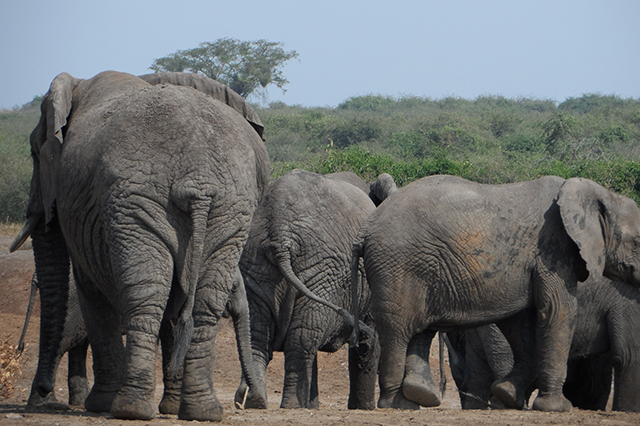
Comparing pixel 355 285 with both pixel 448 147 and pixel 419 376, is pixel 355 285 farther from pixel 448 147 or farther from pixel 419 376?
pixel 448 147

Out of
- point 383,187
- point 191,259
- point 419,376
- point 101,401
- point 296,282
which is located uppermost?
point 383,187

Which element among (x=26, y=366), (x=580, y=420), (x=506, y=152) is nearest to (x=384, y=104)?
(x=506, y=152)

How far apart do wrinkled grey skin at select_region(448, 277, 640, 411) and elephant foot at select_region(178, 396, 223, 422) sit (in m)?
2.48

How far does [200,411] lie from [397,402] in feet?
6.64

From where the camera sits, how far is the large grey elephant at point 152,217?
3.89 metres

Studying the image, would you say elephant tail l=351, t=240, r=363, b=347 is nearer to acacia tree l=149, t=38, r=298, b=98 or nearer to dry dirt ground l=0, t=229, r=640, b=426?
dry dirt ground l=0, t=229, r=640, b=426

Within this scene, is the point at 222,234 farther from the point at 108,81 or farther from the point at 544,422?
the point at 544,422

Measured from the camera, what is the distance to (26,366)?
8852 mm

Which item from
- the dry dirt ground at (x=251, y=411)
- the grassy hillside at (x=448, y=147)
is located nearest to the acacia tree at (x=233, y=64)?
the grassy hillside at (x=448, y=147)

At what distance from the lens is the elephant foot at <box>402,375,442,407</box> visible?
5.70 m

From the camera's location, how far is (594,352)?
6574 millimetres

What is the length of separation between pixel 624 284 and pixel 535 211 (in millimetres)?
1093

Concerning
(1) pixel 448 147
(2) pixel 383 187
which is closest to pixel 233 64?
(1) pixel 448 147

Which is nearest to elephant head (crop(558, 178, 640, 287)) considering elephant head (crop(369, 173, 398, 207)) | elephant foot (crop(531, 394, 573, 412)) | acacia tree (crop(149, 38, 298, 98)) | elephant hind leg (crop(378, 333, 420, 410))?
elephant foot (crop(531, 394, 573, 412))
